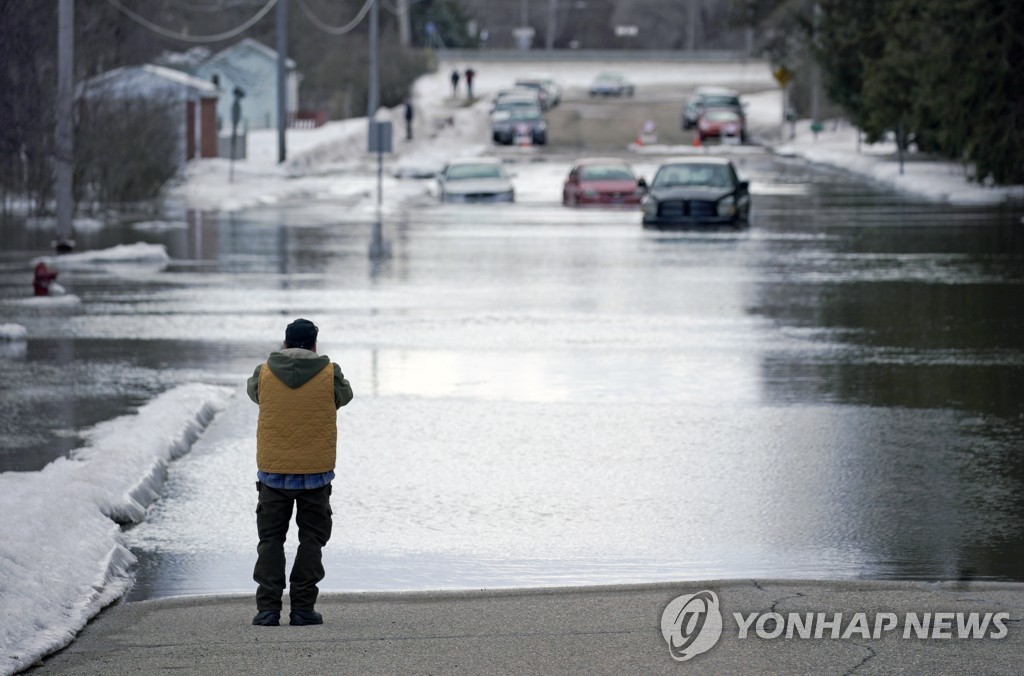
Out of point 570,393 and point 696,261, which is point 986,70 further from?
point 570,393

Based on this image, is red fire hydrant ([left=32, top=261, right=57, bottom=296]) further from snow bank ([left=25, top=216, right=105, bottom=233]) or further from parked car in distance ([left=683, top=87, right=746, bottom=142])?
parked car in distance ([left=683, top=87, right=746, bottom=142])

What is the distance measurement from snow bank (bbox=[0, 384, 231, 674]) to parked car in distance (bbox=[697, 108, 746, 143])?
62825 millimetres

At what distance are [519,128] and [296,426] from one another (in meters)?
64.5

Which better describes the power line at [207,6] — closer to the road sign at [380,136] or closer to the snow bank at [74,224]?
the road sign at [380,136]

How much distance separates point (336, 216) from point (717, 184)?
8.08 meters

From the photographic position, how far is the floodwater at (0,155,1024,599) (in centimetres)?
912

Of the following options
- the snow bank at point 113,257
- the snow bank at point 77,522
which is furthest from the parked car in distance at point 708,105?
the snow bank at point 77,522

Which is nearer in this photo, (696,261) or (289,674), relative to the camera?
(289,674)

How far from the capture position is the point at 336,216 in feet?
120

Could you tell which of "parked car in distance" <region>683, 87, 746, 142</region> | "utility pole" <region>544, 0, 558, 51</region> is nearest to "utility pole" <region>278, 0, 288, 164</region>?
"parked car in distance" <region>683, 87, 746, 142</region>

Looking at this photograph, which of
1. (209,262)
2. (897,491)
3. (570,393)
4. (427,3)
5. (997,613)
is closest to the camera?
(997,613)

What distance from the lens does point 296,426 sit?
726cm

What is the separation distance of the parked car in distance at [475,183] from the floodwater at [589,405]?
1344 cm

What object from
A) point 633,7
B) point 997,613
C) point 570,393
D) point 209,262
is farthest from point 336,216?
point 633,7
